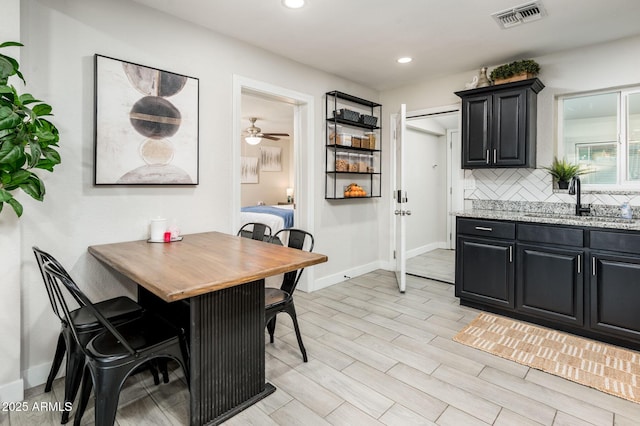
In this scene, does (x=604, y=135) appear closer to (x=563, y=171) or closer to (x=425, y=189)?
(x=563, y=171)

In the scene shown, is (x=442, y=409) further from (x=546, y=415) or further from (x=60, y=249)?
(x=60, y=249)

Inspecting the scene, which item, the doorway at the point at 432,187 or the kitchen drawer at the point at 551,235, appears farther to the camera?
the doorway at the point at 432,187

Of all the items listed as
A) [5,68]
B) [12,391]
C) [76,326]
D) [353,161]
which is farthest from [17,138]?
[353,161]

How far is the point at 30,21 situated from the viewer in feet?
6.77

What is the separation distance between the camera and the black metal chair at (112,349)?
149 cm

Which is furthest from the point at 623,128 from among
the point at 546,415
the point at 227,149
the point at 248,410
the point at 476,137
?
the point at 248,410

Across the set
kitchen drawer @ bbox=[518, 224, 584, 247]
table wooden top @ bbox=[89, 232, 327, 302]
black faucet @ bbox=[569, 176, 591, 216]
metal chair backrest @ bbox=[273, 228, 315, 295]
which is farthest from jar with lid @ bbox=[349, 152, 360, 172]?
black faucet @ bbox=[569, 176, 591, 216]

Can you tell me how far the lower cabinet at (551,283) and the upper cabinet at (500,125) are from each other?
898 mm

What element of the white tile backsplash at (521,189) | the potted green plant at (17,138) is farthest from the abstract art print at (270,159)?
the potted green plant at (17,138)

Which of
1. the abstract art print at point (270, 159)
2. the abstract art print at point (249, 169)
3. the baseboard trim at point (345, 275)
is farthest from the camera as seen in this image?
the abstract art print at point (270, 159)

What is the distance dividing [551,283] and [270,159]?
674cm

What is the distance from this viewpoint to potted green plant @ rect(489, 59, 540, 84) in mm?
3254

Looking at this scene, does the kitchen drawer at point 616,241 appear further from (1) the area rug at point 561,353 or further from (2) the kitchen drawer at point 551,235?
(1) the area rug at point 561,353

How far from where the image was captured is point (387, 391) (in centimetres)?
207
